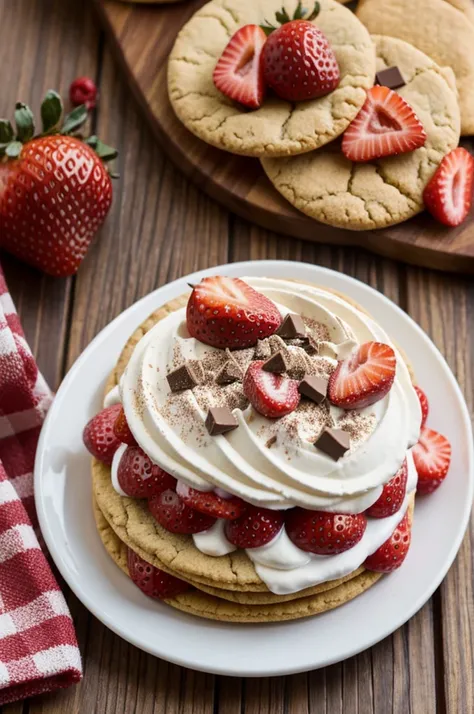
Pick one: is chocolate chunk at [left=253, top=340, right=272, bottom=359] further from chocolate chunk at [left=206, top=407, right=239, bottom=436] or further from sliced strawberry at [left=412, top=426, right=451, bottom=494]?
sliced strawberry at [left=412, top=426, right=451, bottom=494]

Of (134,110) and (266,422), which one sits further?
(134,110)

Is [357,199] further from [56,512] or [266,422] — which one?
[56,512]

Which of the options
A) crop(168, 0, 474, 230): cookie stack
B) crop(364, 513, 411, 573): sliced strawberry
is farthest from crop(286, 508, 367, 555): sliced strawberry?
crop(168, 0, 474, 230): cookie stack

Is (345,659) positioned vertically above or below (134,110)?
below

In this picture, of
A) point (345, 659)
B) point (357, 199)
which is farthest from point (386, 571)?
point (357, 199)

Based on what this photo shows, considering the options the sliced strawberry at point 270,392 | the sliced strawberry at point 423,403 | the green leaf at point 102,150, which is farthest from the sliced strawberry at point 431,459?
the green leaf at point 102,150

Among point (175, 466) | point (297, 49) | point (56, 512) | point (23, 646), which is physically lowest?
point (23, 646)

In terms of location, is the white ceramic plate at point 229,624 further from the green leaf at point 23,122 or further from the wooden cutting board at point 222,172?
the green leaf at point 23,122
